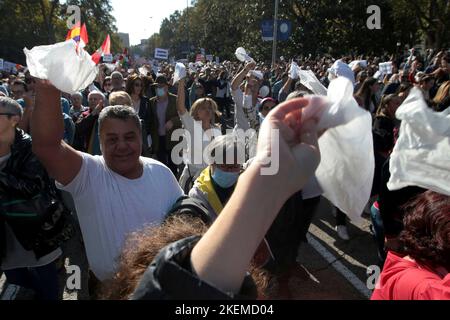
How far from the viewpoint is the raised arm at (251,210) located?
32.3 inches

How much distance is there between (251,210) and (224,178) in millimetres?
2041

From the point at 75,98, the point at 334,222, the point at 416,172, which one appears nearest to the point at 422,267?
the point at 416,172

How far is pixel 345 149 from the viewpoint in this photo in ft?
3.39

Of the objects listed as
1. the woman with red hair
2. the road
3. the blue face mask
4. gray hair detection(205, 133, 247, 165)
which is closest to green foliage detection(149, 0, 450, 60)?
the road

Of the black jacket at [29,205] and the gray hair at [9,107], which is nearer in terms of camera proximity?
the black jacket at [29,205]

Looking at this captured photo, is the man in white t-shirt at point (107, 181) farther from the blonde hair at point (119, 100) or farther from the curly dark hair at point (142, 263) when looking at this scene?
the blonde hair at point (119, 100)

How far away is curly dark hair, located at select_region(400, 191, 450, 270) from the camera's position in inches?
63.4

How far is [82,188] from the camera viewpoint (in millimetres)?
2074

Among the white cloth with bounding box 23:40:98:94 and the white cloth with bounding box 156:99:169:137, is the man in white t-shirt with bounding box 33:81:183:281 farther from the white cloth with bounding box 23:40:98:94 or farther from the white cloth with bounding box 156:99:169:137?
the white cloth with bounding box 156:99:169:137

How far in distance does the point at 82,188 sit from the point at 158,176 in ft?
1.34

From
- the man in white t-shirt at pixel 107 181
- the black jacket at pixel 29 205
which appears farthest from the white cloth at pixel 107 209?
the black jacket at pixel 29 205

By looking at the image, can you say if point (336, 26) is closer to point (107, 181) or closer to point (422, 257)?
point (107, 181)

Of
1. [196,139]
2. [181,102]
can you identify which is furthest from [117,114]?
[181,102]
